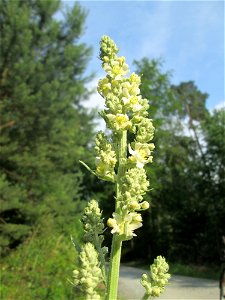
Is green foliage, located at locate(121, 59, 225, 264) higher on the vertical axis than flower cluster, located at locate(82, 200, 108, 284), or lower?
higher

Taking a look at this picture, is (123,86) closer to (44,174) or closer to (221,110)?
(44,174)

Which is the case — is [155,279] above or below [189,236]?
below

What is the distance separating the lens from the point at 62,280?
12516mm

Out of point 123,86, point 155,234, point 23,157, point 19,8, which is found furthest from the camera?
point 155,234

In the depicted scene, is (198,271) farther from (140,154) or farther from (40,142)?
(140,154)

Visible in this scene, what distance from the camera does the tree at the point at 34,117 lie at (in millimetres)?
14836

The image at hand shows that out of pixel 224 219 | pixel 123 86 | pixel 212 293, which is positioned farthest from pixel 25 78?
pixel 224 219

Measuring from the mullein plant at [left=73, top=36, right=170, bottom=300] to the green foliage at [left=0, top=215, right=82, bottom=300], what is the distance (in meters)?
7.87

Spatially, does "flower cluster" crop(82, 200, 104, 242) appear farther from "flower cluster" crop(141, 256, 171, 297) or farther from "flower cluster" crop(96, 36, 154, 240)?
"flower cluster" crop(141, 256, 171, 297)

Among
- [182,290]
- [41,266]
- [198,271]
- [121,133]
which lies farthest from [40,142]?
[121,133]

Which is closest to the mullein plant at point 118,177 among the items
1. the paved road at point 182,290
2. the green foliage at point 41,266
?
the green foliage at point 41,266

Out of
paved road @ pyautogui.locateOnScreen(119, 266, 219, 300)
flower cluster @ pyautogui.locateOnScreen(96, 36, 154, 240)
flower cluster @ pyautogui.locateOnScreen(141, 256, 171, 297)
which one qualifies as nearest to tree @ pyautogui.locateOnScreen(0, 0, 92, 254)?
paved road @ pyautogui.locateOnScreen(119, 266, 219, 300)

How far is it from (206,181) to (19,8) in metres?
14.6

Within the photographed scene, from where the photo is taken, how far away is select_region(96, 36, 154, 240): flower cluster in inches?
88.0
